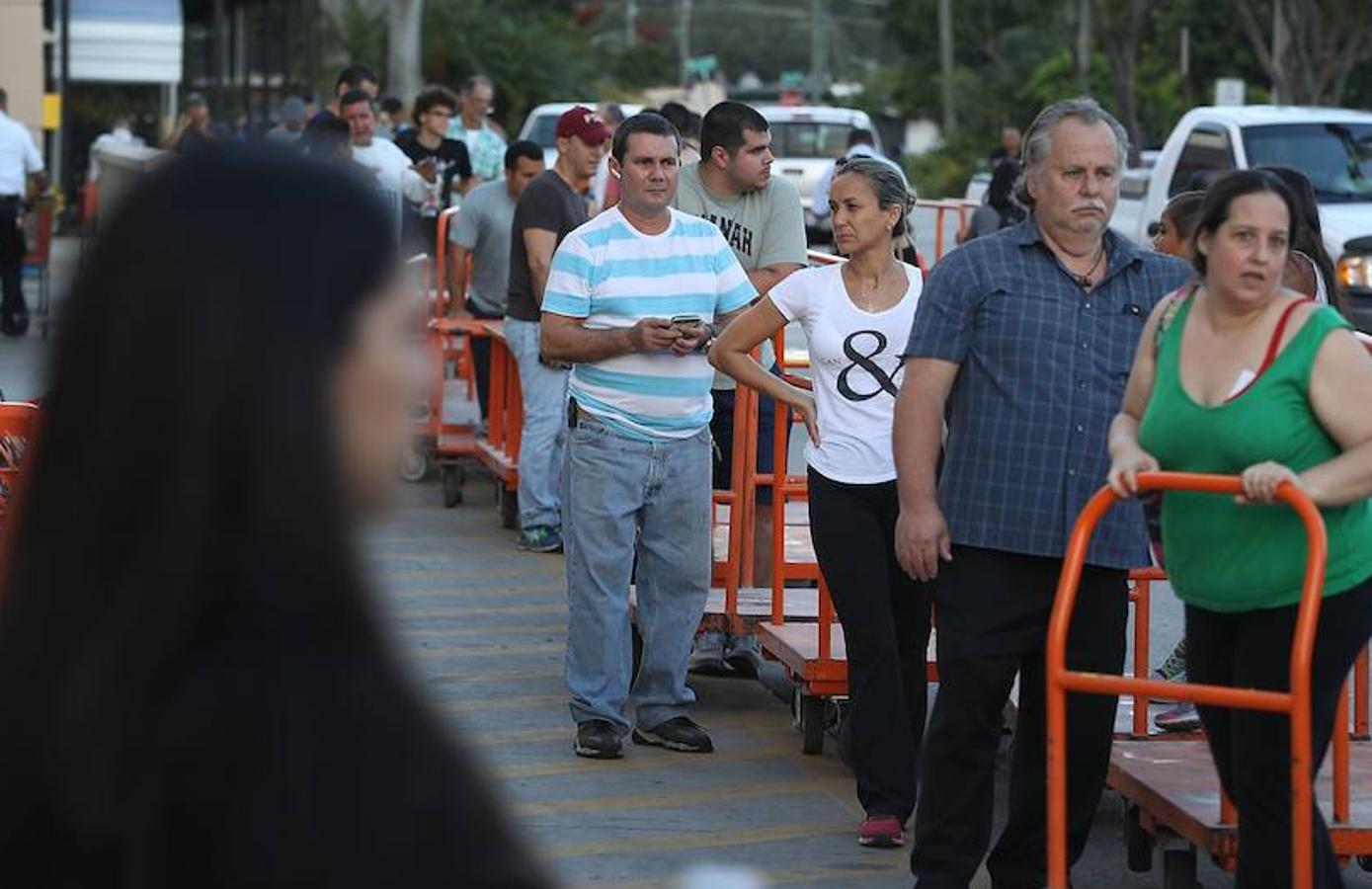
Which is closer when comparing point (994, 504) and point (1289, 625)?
point (1289, 625)

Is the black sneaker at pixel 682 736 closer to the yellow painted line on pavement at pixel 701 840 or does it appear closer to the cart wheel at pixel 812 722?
the cart wheel at pixel 812 722

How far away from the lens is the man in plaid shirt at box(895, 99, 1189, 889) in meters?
5.50

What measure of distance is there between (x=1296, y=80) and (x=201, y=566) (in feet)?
107

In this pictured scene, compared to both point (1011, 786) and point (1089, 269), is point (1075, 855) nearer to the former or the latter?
point (1011, 786)

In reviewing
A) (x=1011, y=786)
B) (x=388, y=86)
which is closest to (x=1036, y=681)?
(x=1011, y=786)

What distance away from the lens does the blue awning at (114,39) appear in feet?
111

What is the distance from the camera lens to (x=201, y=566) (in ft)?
5.79

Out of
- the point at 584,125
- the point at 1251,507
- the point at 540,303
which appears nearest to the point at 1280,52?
the point at 584,125

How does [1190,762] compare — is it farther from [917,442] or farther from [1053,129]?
[1053,129]

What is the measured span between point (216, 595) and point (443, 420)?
1207 centimetres

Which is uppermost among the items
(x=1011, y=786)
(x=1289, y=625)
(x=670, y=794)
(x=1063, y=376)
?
(x=1063, y=376)

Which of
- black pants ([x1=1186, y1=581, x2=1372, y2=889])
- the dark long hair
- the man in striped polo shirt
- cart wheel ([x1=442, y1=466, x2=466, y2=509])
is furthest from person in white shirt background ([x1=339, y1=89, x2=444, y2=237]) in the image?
black pants ([x1=1186, y1=581, x2=1372, y2=889])

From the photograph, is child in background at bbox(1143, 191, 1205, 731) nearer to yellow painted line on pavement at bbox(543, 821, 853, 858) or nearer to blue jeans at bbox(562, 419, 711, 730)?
yellow painted line on pavement at bbox(543, 821, 853, 858)

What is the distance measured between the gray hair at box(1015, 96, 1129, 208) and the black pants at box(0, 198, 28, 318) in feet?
50.1
